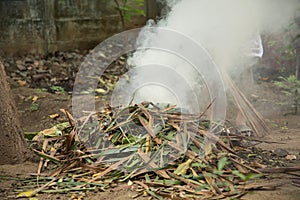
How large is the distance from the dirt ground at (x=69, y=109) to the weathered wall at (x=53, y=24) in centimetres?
128

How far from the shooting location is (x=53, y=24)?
6.90 m

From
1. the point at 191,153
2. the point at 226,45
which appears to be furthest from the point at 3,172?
the point at 226,45

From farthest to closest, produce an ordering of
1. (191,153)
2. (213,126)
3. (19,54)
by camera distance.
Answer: (19,54), (213,126), (191,153)

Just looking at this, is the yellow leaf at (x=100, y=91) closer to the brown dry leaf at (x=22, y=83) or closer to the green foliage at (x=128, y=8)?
the brown dry leaf at (x=22, y=83)

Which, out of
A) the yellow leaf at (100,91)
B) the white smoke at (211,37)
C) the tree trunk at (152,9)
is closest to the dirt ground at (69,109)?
the yellow leaf at (100,91)

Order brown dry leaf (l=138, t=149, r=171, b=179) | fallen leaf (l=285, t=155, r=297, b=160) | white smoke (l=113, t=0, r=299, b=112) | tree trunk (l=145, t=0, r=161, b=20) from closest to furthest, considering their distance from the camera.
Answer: brown dry leaf (l=138, t=149, r=171, b=179) < fallen leaf (l=285, t=155, r=297, b=160) < white smoke (l=113, t=0, r=299, b=112) < tree trunk (l=145, t=0, r=161, b=20)

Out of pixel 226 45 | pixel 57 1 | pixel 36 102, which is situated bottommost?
pixel 36 102

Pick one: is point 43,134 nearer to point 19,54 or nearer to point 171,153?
point 171,153

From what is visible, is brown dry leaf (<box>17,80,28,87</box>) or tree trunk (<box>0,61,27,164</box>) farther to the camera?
brown dry leaf (<box>17,80,28,87</box>)

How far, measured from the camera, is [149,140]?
3.17 meters

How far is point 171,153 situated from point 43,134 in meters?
1.31

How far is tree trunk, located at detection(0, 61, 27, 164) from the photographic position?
3172mm

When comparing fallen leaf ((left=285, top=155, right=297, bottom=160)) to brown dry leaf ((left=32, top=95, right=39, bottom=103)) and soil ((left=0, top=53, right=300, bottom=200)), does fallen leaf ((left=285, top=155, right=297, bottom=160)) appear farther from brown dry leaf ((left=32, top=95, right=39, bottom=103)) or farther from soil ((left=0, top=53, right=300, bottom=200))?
brown dry leaf ((left=32, top=95, right=39, bottom=103))

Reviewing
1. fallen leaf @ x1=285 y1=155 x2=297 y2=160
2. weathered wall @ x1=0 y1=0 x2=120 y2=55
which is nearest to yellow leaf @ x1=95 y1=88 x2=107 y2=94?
weathered wall @ x1=0 y1=0 x2=120 y2=55
